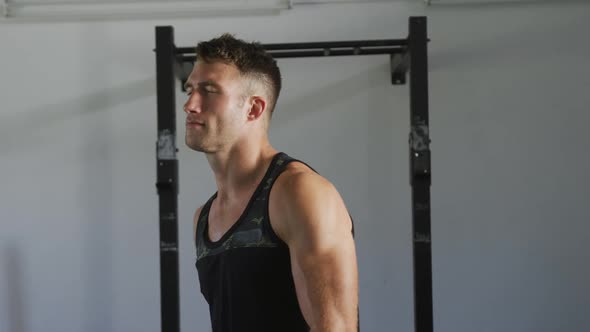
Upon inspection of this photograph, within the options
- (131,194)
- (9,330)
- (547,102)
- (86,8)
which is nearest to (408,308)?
(547,102)

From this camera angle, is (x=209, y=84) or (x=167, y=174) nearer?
(x=209, y=84)

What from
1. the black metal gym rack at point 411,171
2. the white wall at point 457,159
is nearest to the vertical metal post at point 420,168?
the black metal gym rack at point 411,171

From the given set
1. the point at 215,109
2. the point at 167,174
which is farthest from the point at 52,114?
the point at 215,109

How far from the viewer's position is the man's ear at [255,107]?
1231mm

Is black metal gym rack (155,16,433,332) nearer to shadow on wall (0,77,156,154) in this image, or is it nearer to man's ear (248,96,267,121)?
shadow on wall (0,77,156,154)

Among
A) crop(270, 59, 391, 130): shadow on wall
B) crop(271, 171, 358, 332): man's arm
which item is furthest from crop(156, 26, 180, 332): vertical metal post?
crop(271, 171, 358, 332): man's arm

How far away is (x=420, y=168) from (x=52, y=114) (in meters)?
1.68

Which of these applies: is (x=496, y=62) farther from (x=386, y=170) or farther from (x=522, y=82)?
(x=386, y=170)

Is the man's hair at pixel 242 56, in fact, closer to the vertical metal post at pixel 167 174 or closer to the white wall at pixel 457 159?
the vertical metal post at pixel 167 174

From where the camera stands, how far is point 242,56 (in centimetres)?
123

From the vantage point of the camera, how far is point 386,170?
8.21ft

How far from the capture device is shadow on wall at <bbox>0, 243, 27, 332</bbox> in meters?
2.59

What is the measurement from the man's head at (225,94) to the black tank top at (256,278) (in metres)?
0.15

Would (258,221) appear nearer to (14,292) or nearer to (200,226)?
(200,226)
